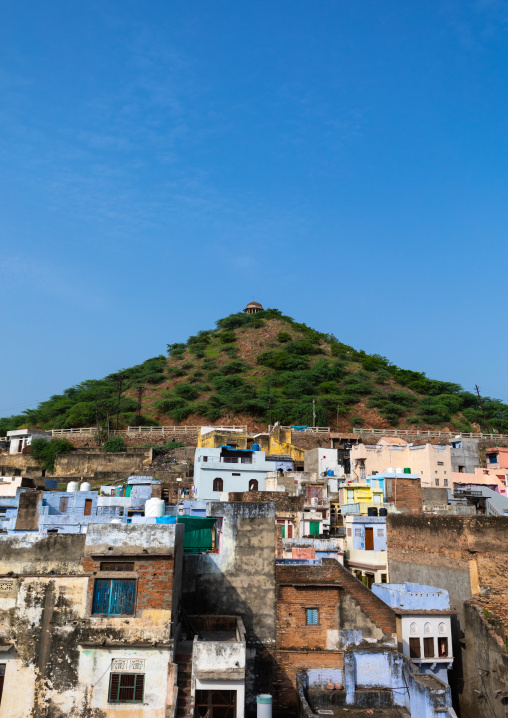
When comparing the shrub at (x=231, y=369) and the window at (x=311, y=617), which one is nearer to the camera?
the window at (x=311, y=617)

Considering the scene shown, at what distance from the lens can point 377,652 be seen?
52.7 ft

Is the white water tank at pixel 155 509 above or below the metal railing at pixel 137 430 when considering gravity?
below

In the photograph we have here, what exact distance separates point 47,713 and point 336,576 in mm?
8258

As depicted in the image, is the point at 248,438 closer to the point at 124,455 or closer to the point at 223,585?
the point at 124,455

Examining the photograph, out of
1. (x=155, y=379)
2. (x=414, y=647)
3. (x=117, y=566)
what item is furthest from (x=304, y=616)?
(x=155, y=379)

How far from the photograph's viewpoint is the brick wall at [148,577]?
13227 mm

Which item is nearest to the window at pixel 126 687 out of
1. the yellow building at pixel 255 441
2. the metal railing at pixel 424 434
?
the yellow building at pixel 255 441

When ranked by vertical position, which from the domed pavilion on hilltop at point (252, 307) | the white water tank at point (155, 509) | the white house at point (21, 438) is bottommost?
the white water tank at point (155, 509)

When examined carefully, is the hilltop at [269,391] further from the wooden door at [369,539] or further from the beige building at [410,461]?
the wooden door at [369,539]

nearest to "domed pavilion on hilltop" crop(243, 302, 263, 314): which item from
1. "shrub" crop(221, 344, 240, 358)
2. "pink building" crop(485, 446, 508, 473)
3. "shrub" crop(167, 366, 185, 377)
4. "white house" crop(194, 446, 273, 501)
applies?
"shrub" crop(221, 344, 240, 358)

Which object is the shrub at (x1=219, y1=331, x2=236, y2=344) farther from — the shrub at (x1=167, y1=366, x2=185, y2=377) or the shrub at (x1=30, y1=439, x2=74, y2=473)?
the shrub at (x1=30, y1=439, x2=74, y2=473)

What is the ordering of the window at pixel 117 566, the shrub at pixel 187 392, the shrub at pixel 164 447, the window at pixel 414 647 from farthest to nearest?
the shrub at pixel 187 392 → the shrub at pixel 164 447 → the window at pixel 414 647 → the window at pixel 117 566

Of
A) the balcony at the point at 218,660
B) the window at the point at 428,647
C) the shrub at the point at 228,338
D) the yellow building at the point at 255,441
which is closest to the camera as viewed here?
the balcony at the point at 218,660

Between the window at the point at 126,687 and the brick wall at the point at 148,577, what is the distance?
1.42 metres
